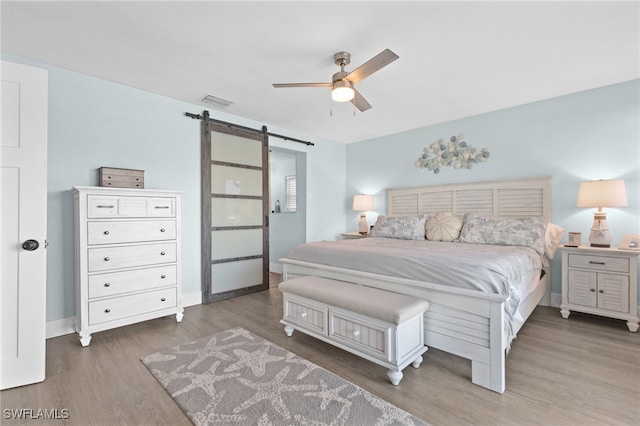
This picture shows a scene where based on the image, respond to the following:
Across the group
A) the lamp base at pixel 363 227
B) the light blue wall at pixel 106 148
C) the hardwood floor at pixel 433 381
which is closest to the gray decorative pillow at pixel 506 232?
the hardwood floor at pixel 433 381

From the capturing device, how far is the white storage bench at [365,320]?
1888 millimetres

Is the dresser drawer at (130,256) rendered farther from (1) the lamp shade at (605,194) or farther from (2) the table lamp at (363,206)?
(1) the lamp shade at (605,194)

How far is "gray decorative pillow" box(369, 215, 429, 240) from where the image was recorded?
3.86 meters

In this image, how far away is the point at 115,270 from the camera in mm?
2662

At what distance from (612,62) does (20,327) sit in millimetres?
5120

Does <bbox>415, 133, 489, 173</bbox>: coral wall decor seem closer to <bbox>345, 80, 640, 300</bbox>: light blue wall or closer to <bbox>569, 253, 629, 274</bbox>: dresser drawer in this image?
<bbox>345, 80, 640, 300</bbox>: light blue wall

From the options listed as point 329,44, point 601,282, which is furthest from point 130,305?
point 601,282

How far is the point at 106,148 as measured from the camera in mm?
2984

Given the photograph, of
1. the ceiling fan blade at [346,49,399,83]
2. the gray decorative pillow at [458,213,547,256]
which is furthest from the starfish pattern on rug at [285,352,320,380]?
the gray decorative pillow at [458,213,547,256]

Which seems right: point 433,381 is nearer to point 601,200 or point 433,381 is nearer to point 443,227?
point 443,227

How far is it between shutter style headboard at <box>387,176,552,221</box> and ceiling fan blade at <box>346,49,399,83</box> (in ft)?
8.70

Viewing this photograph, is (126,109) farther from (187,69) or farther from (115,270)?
(115,270)

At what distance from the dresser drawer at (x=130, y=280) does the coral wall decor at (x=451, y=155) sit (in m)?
3.79

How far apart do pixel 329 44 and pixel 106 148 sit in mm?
2433
